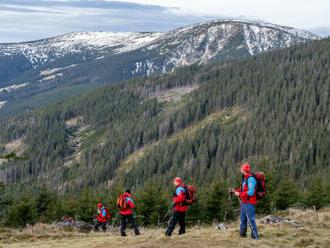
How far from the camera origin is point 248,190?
15.3m

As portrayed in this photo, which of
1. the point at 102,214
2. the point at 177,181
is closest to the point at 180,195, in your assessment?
the point at 177,181

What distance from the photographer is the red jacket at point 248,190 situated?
15.3 metres

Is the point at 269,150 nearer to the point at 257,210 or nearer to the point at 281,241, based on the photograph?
the point at 257,210

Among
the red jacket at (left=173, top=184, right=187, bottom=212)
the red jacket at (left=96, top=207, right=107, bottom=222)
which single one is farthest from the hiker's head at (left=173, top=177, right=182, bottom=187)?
the red jacket at (left=96, top=207, right=107, bottom=222)

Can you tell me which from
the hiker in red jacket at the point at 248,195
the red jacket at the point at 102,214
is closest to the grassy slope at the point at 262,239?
the hiker in red jacket at the point at 248,195

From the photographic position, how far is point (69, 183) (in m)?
185

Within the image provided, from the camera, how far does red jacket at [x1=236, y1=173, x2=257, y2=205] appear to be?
15.3 m

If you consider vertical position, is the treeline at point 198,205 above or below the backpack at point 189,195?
below

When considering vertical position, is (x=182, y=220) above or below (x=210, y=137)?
above

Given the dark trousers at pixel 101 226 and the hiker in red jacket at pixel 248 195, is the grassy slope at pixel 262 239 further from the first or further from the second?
the dark trousers at pixel 101 226

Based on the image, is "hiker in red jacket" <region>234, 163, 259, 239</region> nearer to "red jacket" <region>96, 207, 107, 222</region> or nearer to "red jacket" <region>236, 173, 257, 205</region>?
"red jacket" <region>236, 173, 257, 205</region>

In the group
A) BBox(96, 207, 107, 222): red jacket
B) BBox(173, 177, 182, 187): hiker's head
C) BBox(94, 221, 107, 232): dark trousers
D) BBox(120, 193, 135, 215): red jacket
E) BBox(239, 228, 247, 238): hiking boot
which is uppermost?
BBox(173, 177, 182, 187): hiker's head

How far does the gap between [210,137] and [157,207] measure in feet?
447

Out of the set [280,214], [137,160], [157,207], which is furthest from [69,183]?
[280,214]
